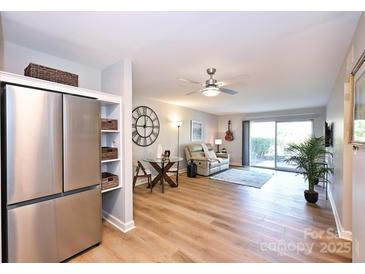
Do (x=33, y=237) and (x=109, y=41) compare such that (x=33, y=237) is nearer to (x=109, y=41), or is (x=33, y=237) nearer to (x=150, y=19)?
(x=109, y=41)

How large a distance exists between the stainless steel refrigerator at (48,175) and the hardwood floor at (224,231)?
365mm

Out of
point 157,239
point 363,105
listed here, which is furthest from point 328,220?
point 157,239

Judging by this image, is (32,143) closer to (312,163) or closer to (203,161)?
(312,163)

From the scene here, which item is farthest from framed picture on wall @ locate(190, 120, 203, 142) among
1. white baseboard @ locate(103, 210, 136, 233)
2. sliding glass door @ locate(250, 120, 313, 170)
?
white baseboard @ locate(103, 210, 136, 233)

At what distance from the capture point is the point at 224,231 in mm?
2262

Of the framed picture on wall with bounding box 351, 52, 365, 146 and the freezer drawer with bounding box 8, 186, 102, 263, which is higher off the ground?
the framed picture on wall with bounding box 351, 52, 365, 146

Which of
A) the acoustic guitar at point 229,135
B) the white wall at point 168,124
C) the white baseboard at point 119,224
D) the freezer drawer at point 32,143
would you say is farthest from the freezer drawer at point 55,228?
the acoustic guitar at point 229,135

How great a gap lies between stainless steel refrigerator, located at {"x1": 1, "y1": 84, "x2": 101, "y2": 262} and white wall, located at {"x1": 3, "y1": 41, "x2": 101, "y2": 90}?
85 centimetres

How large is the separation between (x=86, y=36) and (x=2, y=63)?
0.94m

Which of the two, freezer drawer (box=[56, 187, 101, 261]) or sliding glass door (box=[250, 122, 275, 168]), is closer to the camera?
freezer drawer (box=[56, 187, 101, 261])

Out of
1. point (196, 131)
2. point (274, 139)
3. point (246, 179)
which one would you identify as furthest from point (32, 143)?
point (274, 139)

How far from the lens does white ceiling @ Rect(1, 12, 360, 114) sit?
147 centimetres

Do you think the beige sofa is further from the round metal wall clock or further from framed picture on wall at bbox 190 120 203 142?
the round metal wall clock
